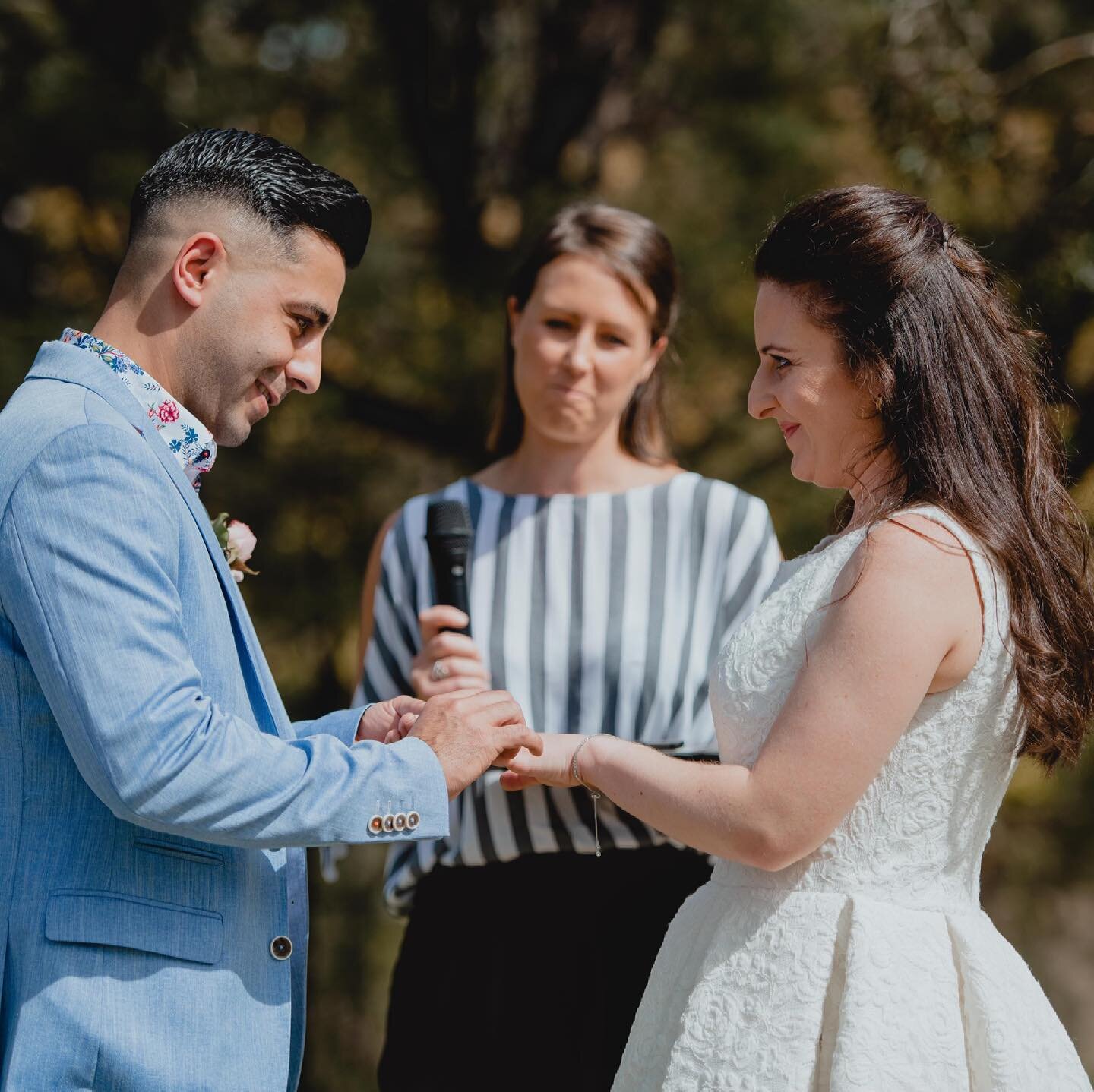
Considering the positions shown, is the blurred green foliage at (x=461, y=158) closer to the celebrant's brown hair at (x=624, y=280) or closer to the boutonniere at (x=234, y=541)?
the celebrant's brown hair at (x=624, y=280)

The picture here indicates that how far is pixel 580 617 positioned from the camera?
3.32m

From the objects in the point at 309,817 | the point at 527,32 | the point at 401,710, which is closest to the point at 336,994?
the point at 527,32

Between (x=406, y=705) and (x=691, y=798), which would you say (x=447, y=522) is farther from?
(x=691, y=798)

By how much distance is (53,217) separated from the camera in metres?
5.65

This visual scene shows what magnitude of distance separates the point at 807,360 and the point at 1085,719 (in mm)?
742

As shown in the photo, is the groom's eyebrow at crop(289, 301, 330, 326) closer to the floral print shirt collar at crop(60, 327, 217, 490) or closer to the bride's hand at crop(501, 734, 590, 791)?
the floral print shirt collar at crop(60, 327, 217, 490)

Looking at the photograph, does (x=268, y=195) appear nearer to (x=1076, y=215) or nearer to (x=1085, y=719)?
(x=1085, y=719)

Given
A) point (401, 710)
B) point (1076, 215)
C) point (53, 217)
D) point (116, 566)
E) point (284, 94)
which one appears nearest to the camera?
point (116, 566)

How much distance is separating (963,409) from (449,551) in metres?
1.16

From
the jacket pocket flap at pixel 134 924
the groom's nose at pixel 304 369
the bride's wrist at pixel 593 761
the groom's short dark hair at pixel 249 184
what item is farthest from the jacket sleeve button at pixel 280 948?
the groom's short dark hair at pixel 249 184

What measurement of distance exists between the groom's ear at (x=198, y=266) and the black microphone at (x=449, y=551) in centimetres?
94

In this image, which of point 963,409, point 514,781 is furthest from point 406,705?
point 963,409

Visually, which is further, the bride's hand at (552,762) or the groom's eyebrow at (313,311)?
the bride's hand at (552,762)

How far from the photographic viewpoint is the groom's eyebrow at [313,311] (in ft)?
7.27
